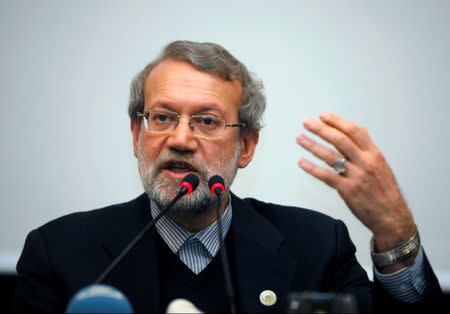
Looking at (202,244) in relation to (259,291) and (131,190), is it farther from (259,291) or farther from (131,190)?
(131,190)

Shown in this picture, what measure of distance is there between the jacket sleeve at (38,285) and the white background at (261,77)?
0.76 metres

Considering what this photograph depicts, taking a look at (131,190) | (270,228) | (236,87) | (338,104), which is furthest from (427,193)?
(131,190)

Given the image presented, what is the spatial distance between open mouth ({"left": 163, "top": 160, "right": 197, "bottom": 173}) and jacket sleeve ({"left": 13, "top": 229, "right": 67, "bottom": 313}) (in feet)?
1.84

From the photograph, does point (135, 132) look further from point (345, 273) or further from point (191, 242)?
point (345, 273)

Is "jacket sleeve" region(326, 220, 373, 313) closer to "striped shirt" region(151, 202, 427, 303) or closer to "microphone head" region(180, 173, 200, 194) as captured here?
"striped shirt" region(151, 202, 427, 303)

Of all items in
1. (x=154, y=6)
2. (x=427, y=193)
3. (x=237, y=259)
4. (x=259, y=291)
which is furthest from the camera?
(x=154, y=6)

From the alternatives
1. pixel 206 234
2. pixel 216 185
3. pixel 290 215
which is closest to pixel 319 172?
pixel 216 185

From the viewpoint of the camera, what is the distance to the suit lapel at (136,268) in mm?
2105

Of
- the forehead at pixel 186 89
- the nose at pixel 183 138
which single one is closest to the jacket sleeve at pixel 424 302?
the nose at pixel 183 138

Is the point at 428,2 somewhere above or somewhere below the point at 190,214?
above

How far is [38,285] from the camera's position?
7.05 ft

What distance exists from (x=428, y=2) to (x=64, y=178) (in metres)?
2.04

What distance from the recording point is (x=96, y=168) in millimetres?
2994

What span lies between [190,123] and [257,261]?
61 centimetres
